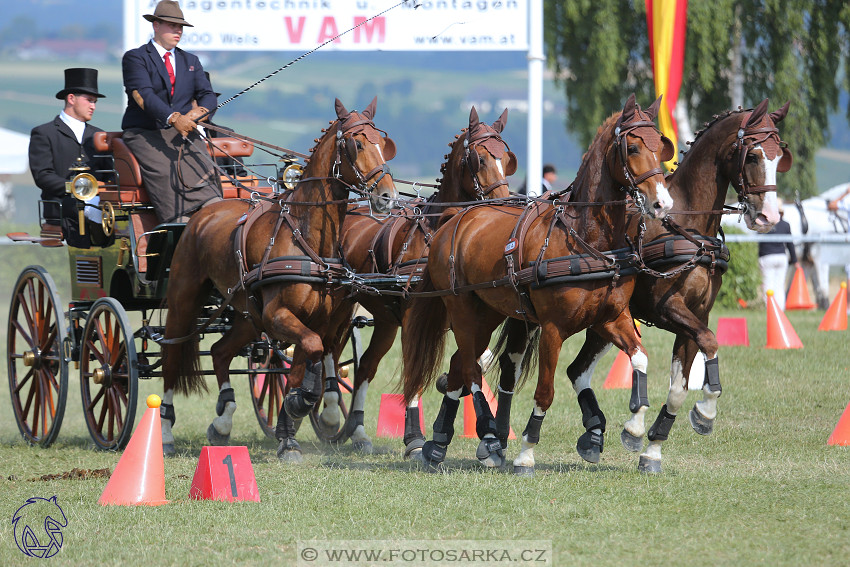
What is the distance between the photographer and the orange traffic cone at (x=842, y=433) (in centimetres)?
769

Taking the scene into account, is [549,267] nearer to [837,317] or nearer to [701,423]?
[701,423]

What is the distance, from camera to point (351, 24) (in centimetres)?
1373

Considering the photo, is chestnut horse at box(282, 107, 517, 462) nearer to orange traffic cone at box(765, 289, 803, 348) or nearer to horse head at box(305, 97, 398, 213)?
horse head at box(305, 97, 398, 213)

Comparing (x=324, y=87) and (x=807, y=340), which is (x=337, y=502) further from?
(x=324, y=87)

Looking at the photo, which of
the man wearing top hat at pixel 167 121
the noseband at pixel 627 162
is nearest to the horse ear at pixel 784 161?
the noseband at pixel 627 162

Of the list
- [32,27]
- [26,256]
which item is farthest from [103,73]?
[26,256]

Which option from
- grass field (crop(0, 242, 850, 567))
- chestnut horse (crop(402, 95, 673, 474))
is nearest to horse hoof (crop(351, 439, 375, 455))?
grass field (crop(0, 242, 850, 567))

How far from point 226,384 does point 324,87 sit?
12746 cm

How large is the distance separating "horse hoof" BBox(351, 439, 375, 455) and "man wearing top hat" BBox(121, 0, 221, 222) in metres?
2.16

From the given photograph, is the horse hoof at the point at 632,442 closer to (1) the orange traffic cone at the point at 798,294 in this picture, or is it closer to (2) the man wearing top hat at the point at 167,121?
(2) the man wearing top hat at the point at 167,121

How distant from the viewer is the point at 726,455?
7559mm

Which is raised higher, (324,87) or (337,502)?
(324,87)

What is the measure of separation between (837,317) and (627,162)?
868cm

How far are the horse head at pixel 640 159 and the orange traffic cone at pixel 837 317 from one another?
27.1 feet
